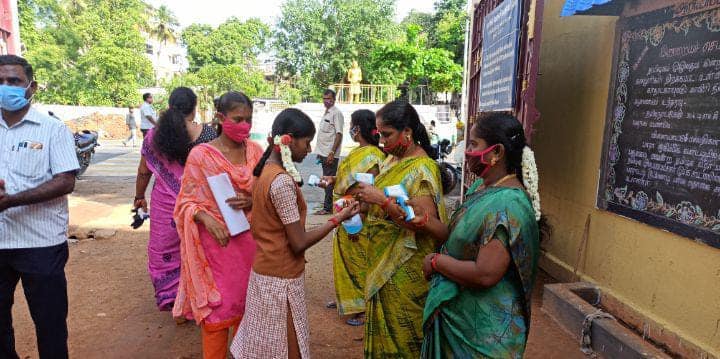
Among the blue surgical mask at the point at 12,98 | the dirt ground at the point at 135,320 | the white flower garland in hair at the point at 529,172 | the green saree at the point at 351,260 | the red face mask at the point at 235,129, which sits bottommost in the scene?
the dirt ground at the point at 135,320

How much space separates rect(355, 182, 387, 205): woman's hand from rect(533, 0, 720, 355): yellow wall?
7.02 feet

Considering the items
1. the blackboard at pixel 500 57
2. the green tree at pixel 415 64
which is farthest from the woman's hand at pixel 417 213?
the green tree at pixel 415 64

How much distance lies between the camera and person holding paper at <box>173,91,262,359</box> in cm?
261

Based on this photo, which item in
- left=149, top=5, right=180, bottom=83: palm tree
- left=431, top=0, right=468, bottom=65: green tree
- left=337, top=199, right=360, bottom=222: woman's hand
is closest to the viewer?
left=337, top=199, right=360, bottom=222: woman's hand

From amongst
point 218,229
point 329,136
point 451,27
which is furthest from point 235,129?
point 451,27

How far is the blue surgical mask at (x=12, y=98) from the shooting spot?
236cm

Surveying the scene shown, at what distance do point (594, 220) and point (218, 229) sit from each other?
3229 millimetres

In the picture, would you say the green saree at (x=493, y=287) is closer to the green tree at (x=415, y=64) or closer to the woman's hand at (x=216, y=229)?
the woman's hand at (x=216, y=229)

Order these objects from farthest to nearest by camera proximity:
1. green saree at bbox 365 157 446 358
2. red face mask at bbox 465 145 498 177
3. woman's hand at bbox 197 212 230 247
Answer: woman's hand at bbox 197 212 230 247
green saree at bbox 365 157 446 358
red face mask at bbox 465 145 498 177

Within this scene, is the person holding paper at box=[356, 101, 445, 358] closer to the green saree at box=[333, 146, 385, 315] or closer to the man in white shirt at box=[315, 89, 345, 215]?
the green saree at box=[333, 146, 385, 315]

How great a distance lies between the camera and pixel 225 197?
2.62 metres

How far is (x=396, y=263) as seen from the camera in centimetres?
238

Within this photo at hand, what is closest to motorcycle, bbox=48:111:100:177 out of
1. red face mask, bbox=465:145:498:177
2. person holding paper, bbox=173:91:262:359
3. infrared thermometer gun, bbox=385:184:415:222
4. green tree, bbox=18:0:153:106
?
person holding paper, bbox=173:91:262:359

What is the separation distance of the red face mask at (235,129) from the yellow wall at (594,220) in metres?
2.89
